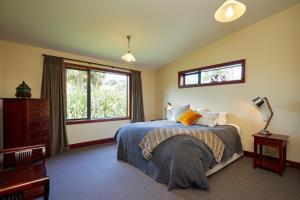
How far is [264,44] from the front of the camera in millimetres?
3127

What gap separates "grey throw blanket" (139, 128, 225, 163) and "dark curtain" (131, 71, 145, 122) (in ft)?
7.74

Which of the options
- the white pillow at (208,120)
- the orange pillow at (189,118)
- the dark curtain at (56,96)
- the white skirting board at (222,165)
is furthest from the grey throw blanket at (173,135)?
the dark curtain at (56,96)

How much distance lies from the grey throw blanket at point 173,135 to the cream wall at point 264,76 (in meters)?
1.27

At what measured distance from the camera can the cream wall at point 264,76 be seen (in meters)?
2.80

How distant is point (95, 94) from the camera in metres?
4.29

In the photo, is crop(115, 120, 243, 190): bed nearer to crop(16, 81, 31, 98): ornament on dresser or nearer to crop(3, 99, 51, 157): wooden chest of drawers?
crop(3, 99, 51, 157): wooden chest of drawers

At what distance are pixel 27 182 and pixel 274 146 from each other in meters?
3.19

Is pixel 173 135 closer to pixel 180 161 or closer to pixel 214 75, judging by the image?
pixel 180 161

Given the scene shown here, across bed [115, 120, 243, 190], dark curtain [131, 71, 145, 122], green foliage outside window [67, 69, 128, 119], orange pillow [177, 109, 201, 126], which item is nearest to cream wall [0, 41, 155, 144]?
green foliage outside window [67, 69, 128, 119]

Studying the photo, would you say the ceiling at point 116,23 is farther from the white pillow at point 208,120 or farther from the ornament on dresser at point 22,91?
the white pillow at point 208,120

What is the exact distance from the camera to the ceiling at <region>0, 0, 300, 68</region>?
7.86 ft

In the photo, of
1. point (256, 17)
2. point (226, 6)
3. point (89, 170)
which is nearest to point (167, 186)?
point (89, 170)

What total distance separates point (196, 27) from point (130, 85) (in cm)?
249

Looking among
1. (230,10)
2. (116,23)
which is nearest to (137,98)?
(116,23)
